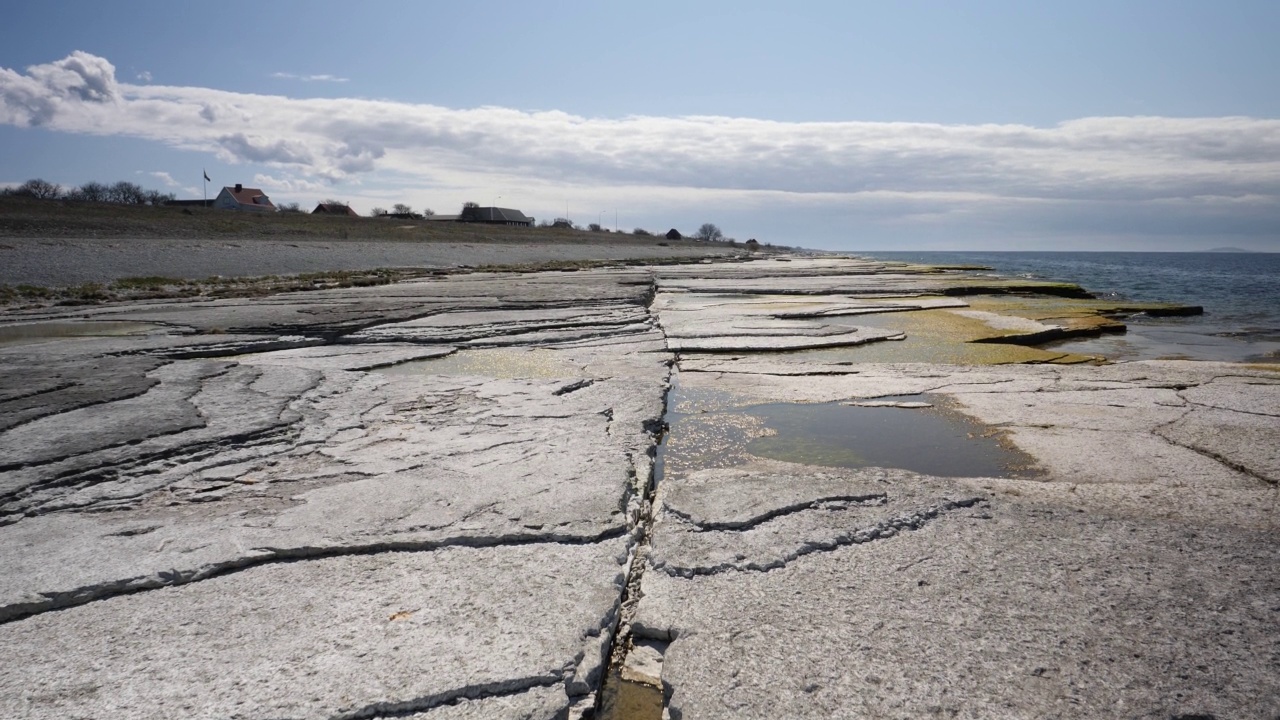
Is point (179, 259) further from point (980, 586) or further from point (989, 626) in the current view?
point (989, 626)

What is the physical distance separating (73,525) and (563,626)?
1707mm

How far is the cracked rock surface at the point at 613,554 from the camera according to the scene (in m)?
1.44

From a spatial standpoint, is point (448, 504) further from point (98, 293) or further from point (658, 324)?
point (98, 293)

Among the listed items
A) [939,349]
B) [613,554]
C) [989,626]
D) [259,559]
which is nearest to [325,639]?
[259,559]

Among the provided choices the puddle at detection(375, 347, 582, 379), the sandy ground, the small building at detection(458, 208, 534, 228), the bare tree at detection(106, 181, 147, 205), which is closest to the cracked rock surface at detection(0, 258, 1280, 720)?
the puddle at detection(375, 347, 582, 379)

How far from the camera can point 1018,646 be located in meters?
1.54

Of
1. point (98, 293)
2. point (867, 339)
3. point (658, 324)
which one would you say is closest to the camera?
point (867, 339)

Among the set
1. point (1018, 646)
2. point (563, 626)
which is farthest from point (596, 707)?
point (1018, 646)

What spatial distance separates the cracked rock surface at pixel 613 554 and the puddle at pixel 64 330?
2767 millimetres

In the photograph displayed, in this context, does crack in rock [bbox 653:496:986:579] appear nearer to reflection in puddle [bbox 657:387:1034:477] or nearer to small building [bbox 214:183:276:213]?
reflection in puddle [bbox 657:387:1034:477]

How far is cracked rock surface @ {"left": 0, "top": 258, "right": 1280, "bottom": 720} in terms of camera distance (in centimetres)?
144

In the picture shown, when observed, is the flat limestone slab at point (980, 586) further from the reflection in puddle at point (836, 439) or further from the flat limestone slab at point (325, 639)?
the flat limestone slab at point (325, 639)

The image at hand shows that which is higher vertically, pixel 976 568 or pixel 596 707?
pixel 976 568

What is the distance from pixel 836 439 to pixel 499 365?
256 centimetres
